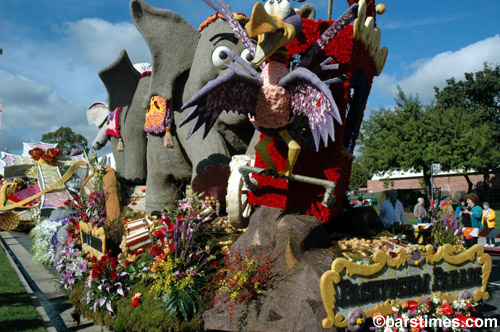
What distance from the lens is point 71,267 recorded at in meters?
6.20

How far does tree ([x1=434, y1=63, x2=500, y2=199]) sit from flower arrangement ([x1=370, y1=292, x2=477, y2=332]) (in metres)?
16.6

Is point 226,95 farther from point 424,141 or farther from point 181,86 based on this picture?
→ point 424,141

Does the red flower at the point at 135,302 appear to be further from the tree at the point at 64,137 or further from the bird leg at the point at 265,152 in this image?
the tree at the point at 64,137

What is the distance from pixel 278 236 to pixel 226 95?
162cm

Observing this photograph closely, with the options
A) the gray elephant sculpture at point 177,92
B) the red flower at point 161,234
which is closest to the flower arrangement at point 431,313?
the red flower at point 161,234

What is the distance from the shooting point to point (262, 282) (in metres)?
3.96

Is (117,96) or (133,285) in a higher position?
(117,96)

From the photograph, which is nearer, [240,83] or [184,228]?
[240,83]

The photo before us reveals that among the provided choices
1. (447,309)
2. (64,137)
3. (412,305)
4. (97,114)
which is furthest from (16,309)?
(64,137)

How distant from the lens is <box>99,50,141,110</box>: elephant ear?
8.05 meters

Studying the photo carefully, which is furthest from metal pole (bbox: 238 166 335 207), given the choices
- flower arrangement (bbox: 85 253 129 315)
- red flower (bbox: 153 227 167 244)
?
flower arrangement (bbox: 85 253 129 315)

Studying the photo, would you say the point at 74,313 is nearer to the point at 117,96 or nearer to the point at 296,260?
the point at 296,260

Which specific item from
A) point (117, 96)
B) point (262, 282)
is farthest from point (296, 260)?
point (117, 96)

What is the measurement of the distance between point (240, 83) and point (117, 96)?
15.7ft
